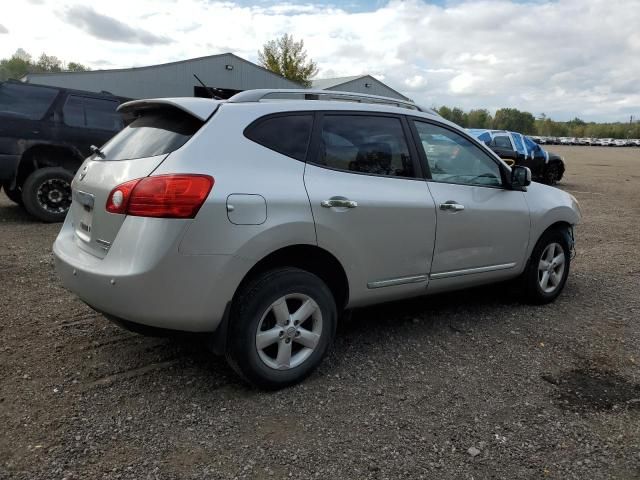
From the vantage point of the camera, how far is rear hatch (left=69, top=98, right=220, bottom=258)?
2975 millimetres

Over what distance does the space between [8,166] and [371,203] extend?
20.7 ft

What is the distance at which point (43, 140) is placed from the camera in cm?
792

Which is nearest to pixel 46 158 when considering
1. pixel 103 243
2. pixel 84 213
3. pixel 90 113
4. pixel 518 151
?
pixel 90 113

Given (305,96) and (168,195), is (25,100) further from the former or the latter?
(168,195)

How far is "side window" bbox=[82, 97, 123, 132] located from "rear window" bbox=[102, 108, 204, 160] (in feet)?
18.3

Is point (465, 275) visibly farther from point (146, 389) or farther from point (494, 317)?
point (146, 389)

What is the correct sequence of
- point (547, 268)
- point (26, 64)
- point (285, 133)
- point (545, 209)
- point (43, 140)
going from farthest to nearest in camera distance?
point (26, 64) → point (43, 140) → point (547, 268) → point (545, 209) → point (285, 133)

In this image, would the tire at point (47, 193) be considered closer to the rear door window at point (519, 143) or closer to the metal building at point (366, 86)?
the rear door window at point (519, 143)

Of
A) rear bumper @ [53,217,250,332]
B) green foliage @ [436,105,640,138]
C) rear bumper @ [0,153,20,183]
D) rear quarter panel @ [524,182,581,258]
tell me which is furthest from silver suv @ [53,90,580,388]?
green foliage @ [436,105,640,138]

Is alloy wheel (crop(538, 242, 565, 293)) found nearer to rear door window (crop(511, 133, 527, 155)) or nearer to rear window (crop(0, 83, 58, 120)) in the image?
rear window (crop(0, 83, 58, 120))

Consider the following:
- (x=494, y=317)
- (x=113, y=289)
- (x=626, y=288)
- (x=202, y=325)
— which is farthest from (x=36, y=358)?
(x=626, y=288)

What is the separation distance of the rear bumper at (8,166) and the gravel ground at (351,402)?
3572 millimetres

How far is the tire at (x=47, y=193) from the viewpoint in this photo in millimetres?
7836

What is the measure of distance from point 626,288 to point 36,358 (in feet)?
18.1
